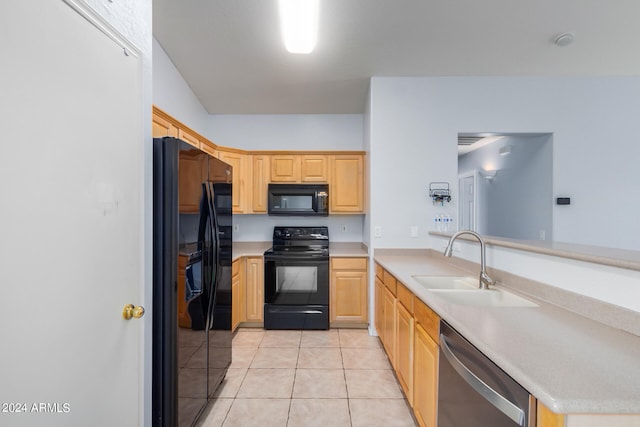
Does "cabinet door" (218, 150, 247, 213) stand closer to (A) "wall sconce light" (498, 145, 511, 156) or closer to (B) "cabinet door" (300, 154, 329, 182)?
(B) "cabinet door" (300, 154, 329, 182)

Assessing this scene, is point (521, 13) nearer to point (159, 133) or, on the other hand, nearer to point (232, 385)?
point (159, 133)

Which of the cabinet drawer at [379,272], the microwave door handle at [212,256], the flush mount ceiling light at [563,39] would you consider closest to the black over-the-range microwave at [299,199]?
the cabinet drawer at [379,272]

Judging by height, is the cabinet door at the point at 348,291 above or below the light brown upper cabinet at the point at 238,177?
below

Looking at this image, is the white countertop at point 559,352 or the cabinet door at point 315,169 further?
the cabinet door at point 315,169

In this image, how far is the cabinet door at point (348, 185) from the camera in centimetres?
353

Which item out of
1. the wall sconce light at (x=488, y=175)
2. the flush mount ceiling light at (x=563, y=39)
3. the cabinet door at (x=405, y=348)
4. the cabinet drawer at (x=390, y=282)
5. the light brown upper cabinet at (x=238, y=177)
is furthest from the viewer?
the wall sconce light at (x=488, y=175)

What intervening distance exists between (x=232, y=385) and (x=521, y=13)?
3.66m

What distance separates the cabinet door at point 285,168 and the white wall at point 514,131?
106 centimetres

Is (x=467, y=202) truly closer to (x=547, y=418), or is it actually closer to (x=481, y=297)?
(x=481, y=297)

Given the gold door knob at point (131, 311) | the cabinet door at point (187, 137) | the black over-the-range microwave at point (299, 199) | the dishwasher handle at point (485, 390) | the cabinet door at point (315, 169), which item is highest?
the cabinet door at point (187, 137)

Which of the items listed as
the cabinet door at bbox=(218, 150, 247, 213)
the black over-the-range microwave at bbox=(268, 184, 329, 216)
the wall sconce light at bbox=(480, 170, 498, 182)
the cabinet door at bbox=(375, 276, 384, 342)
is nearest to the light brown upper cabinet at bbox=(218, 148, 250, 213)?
the cabinet door at bbox=(218, 150, 247, 213)

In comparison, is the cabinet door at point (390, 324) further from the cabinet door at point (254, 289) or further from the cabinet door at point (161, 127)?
the cabinet door at point (161, 127)

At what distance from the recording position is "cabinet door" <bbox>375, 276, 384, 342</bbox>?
2.57 meters

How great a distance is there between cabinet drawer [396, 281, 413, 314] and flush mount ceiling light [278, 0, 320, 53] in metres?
2.08
